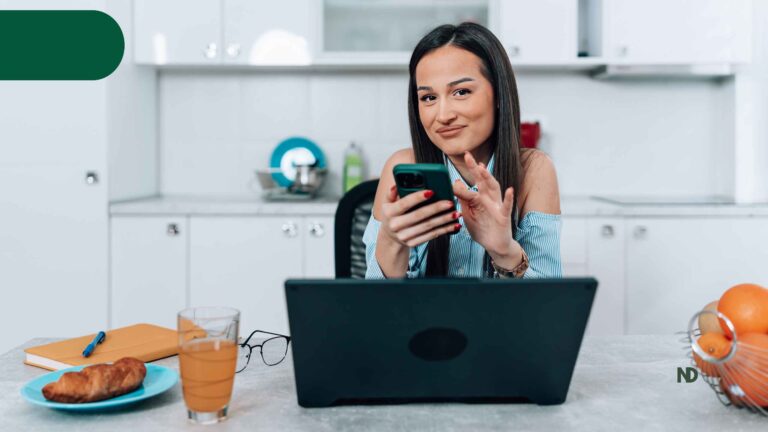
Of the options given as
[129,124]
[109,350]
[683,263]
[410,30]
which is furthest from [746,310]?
[129,124]

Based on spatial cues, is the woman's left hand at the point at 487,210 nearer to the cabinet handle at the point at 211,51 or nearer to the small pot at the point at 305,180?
the small pot at the point at 305,180

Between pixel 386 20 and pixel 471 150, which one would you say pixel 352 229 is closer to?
pixel 471 150

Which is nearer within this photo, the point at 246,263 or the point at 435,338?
the point at 435,338

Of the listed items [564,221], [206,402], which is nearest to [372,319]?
[206,402]

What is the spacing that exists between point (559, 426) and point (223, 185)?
2705mm

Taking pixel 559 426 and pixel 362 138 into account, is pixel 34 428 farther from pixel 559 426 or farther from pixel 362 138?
pixel 362 138

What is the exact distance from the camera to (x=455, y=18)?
312 centimetres

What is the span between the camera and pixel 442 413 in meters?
0.92

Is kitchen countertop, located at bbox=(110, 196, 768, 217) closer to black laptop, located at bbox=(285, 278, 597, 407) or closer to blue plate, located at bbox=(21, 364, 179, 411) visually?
blue plate, located at bbox=(21, 364, 179, 411)

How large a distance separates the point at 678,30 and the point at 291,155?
161 centimetres

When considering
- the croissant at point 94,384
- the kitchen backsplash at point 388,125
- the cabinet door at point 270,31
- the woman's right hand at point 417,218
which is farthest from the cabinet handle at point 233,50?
the croissant at point 94,384

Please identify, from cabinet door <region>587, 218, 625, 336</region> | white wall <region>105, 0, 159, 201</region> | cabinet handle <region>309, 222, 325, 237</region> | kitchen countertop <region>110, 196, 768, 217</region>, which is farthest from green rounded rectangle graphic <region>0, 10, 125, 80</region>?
cabinet door <region>587, 218, 625, 336</region>

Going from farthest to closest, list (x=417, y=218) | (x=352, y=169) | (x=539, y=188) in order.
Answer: (x=352, y=169)
(x=539, y=188)
(x=417, y=218)

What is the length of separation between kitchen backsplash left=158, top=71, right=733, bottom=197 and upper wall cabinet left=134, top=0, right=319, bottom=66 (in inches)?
12.8
